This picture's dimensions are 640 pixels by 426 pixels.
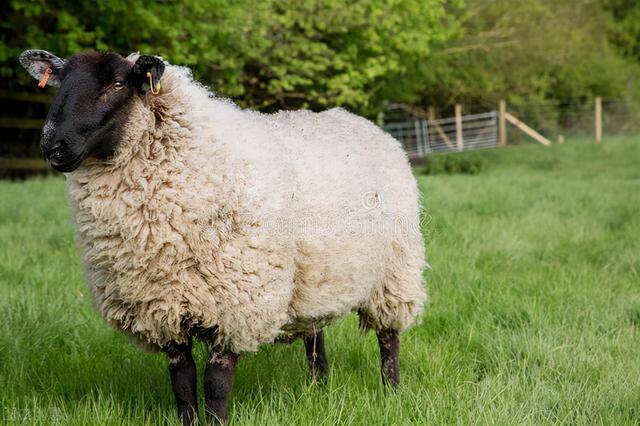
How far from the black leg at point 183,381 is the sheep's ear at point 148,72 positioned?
3.48 feet

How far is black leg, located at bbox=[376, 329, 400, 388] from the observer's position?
369cm

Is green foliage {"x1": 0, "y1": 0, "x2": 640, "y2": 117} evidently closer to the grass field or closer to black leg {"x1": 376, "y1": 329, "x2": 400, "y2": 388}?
the grass field

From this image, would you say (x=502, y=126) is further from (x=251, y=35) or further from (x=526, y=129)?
(x=251, y=35)

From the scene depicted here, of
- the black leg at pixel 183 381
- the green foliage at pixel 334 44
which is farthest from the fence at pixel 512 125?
the black leg at pixel 183 381

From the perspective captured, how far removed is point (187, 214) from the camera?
9.14 ft

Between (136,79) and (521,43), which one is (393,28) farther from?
(136,79)

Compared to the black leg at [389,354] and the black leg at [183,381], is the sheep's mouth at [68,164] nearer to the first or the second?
the black leg at [183,381]

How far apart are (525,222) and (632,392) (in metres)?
4.77

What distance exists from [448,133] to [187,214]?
1048 inches

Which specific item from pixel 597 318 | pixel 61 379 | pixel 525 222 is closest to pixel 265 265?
pixel 61 379

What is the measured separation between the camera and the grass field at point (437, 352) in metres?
3.10

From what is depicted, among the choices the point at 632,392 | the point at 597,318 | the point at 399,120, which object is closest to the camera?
the point at 632,392

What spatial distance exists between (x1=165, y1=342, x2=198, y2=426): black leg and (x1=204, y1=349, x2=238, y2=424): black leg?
9cm

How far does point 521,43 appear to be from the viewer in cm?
2488
